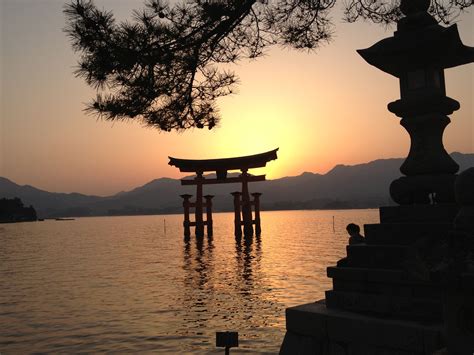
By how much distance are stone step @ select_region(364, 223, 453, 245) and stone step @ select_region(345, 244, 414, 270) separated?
168 millimetres

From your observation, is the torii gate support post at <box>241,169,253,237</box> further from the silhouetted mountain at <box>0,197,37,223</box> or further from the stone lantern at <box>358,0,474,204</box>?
the silhouetted mountain at <box>0,197,37,223</box>

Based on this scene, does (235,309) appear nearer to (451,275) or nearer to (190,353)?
(190,353)

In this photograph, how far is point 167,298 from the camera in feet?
45.0

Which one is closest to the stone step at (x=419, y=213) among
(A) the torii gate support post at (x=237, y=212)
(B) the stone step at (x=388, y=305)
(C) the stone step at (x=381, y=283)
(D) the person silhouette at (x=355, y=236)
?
(C) the stone step at (x=381, y=283)

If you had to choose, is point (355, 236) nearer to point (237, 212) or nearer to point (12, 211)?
point (237, 212)

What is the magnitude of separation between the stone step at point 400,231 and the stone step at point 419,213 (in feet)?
0.54

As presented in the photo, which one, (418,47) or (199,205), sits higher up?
(418,47)

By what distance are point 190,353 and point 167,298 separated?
5547 millimetres

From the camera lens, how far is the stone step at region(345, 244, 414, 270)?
443 centimetres

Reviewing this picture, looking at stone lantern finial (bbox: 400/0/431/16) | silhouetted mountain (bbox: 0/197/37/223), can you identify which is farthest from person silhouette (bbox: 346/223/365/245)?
silhouetted mountain (bbox: 0/197/37/223)

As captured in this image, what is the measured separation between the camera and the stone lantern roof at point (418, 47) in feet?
16.3

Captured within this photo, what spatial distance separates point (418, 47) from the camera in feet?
16.5

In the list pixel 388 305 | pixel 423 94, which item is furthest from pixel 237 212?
pixel 388 305

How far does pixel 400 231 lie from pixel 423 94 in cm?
157
